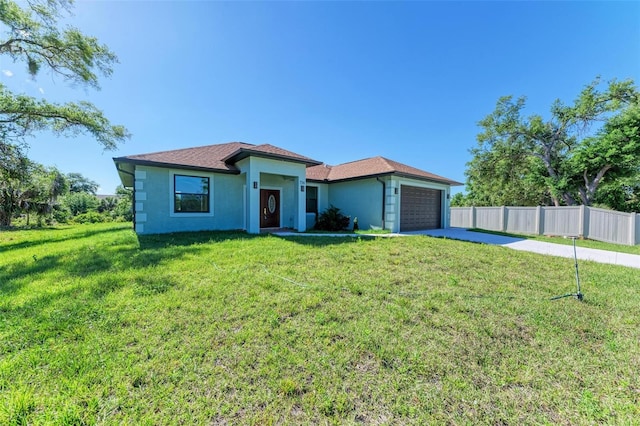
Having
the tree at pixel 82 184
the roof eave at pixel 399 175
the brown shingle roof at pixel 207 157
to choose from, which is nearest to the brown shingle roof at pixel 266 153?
the brown shingle roof at pixel 207 157

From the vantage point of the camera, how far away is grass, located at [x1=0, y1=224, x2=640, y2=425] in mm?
2012

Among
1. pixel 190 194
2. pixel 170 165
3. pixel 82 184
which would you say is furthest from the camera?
pixel 82 184

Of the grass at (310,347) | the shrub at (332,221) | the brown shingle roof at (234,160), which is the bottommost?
the grass at (310,347)

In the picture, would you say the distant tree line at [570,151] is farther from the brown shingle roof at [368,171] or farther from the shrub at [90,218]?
the shrub at [90,218]

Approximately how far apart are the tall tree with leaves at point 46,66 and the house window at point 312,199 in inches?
474

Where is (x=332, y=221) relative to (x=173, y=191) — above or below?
below

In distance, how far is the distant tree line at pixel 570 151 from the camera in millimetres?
14203

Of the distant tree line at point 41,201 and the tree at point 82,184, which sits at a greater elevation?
the tree at point 82,184

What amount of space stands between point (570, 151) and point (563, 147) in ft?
3.59

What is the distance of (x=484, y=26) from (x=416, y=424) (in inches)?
529

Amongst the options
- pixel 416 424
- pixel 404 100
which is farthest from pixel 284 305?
pixel 404 100

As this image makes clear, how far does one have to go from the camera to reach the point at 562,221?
1284 centimetres

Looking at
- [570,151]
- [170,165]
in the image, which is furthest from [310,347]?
[570,151]

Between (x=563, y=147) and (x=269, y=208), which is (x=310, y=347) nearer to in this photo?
(x=269, y=208)
